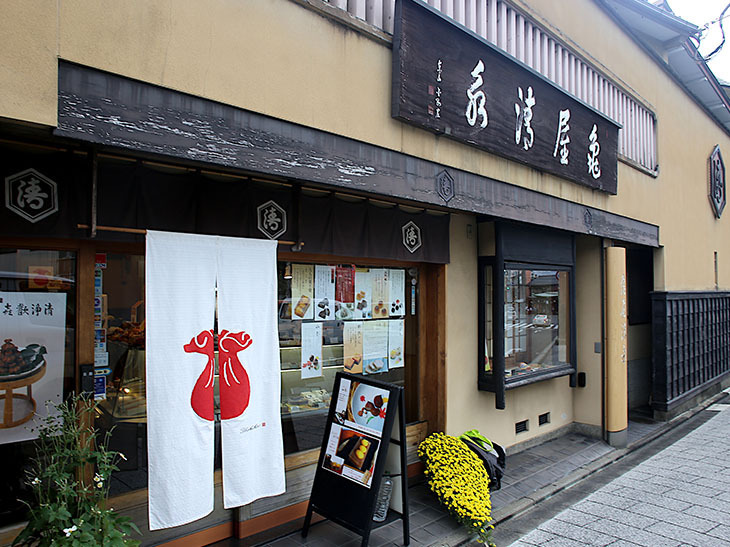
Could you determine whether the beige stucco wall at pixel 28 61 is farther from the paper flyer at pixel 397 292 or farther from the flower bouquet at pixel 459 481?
the flower bouquet at pixel 459 481

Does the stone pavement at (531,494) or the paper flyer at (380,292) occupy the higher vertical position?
the paper flyer at (380,292)

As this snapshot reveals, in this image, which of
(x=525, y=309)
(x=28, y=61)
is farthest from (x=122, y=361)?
(x=525, y=309)

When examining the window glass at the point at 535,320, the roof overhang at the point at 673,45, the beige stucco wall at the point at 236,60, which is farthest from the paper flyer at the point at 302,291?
the roof overhang at the point at 673,45

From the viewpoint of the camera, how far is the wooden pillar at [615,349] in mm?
8570

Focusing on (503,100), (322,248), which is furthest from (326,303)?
(503,100)

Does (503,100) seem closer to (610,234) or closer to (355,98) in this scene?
(355,98)

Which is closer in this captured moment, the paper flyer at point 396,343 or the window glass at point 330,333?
the window glass at point 330,333

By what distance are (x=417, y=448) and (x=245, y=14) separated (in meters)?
5.24

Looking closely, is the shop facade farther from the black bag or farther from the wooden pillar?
the black bag

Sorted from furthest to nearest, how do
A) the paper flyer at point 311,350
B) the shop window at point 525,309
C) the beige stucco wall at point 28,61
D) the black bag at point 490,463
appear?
the shop window at point 525,309, the black bag at point 490,463, the paper flyer at point 311,350, the beige stucco wall at point 28,61

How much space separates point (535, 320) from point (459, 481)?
3581 mm

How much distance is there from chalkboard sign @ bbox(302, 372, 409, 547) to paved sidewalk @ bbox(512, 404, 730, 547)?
181cm

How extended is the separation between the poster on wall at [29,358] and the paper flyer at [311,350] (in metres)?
2.34

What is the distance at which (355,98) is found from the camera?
409 cm
